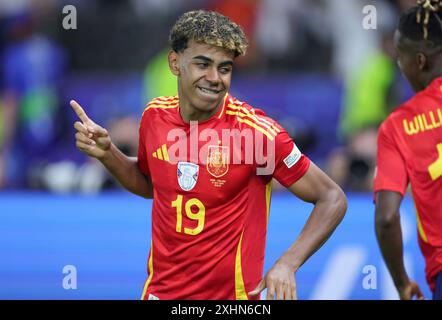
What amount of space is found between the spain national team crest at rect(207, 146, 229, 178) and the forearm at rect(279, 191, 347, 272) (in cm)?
48

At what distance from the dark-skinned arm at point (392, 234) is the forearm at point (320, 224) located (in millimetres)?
607

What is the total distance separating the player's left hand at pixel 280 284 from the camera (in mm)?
4621

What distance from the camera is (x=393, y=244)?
555 cm

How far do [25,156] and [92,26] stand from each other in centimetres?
209

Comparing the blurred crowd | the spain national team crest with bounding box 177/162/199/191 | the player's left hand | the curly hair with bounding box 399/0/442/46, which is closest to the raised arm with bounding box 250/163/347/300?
the player's left hand

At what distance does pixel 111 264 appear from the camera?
807cm

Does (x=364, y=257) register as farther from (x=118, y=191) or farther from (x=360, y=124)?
(x=360, y=124)

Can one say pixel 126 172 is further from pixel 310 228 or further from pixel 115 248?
pixel 115 248

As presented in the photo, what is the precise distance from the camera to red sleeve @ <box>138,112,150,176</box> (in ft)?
17.6

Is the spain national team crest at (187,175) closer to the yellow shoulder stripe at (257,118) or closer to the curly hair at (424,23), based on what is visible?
the yellow shoulder stripe at (257,118)

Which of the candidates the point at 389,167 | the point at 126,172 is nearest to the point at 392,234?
the point at 389,167

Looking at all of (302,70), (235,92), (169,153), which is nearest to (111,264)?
(169,153)

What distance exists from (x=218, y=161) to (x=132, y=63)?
773 centimetres

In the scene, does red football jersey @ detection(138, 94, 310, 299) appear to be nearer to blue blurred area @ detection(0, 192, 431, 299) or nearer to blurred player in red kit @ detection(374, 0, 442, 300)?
blurred player in red kit @ detection(374, 0, 442, 300)
